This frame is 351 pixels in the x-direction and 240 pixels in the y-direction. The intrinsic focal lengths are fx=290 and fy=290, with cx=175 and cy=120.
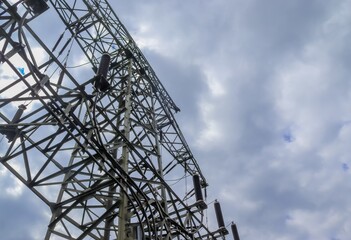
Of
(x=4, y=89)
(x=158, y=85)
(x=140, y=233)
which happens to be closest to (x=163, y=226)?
(x=140, y=233)

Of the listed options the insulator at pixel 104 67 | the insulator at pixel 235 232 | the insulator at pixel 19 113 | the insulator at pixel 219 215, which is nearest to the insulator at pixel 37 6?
the insulator at pixel 104 67

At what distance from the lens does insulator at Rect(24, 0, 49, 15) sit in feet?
18.0

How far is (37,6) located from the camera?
5.57 meters

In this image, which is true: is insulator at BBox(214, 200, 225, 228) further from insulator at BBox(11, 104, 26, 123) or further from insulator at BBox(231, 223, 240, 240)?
insulator at BBox(11, 104, 26, 123)

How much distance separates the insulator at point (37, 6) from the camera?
5.50 meters

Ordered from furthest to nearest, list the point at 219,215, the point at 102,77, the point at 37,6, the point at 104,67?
the point at 219,215 → the point at 104,67 → the point at 102,77 → the point at 37,6

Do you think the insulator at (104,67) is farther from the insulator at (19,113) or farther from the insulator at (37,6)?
the insulator at (19,113)

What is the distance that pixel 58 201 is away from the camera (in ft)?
21.3

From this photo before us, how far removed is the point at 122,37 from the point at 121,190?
298 inches

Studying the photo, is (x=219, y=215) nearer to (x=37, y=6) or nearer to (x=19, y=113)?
(x=19, y=113)

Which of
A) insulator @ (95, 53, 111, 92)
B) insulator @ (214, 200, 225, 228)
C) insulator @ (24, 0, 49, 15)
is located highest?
insulator @ (24, 0, 49, 15)

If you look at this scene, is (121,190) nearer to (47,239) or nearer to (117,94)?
(47,239)

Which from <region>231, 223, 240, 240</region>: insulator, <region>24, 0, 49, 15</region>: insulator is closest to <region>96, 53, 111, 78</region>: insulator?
<region>24, 0, 49, 15</region>: insulator

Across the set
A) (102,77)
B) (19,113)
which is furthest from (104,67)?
(19,113)
